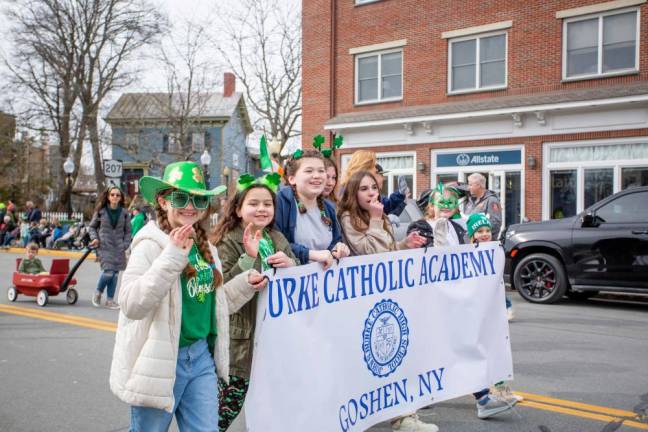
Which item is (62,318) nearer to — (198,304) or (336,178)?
(336,178)

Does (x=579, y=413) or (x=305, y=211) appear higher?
(x=305, y=211)

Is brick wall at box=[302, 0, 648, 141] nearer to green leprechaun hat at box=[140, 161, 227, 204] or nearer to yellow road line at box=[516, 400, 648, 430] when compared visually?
yellow road line at box=[516, 400, 648, 430]

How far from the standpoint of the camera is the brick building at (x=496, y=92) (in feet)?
57.6

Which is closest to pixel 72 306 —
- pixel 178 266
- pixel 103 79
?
pixel 178 266

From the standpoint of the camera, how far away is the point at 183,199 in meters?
3.05

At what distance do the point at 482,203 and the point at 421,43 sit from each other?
542 inches

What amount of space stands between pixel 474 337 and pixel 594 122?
48.5 feet

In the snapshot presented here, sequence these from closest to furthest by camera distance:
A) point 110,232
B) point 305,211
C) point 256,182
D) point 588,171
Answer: point 256,182, point 305,211, point 110,232, point 588,171

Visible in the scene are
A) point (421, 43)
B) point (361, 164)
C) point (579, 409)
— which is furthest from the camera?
point (421, 43)

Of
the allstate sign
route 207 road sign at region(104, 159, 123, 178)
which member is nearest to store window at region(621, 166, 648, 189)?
the allstate sign

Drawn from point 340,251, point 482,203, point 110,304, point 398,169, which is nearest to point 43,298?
point 110,304

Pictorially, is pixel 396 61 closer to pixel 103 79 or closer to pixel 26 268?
pixel 26 268

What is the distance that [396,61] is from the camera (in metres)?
21.9

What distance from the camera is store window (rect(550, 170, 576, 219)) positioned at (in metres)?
18.2
